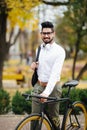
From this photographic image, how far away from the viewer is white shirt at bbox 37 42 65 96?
206 inches

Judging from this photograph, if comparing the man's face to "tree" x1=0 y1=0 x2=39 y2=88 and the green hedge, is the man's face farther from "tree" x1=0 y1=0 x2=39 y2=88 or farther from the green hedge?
"tree" x1=0 y1=0 x2=39 y2=88

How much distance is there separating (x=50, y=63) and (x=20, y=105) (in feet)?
13.4

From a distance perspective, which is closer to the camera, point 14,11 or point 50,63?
point 50,63

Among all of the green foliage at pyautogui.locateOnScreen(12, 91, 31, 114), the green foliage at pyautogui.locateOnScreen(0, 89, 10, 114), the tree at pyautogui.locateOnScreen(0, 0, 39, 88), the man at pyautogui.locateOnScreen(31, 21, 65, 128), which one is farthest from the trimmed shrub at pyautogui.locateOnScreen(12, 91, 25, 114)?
the tree at pyautogui.locateOnScreen(0, 0, 39, 88)

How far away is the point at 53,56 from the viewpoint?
528cm

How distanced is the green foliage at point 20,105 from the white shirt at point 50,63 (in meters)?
3.90

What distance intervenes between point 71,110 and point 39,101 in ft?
2.12

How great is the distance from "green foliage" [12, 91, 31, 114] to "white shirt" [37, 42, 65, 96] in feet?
12.8

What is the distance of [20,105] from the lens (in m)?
9.26

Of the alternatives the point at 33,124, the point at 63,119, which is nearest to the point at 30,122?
the point at 33,124

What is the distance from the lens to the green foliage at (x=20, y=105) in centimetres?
923

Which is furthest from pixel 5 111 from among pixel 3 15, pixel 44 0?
pixel 3 15

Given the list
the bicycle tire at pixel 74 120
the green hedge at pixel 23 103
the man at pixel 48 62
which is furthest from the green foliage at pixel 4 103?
the man at pixel 48 62

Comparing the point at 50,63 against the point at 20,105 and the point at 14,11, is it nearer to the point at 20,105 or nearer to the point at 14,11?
the point at 20,105
